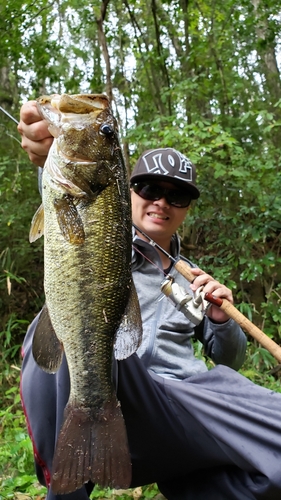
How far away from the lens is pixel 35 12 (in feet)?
25.0

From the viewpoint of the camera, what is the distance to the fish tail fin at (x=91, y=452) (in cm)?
154

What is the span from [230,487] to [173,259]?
126cm

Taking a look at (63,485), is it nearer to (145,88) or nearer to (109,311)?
(109,311)

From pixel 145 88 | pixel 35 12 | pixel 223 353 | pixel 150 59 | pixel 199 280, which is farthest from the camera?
pixel 145 88

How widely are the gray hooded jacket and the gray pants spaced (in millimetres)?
198

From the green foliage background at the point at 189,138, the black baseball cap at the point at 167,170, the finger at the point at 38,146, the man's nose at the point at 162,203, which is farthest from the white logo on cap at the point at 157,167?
the green foliage background at the point at 189,138

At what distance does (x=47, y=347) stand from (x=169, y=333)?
919 mm

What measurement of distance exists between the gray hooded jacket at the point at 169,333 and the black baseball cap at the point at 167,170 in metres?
0.40

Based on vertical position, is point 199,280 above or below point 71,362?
above

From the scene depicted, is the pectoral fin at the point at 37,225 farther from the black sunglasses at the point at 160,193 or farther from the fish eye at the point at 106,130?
the black sunglasses at the point at 160,193

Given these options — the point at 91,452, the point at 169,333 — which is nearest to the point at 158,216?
the point at 169,333

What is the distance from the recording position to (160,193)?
272cm

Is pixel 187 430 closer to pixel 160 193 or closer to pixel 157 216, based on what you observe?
pixel 157 216

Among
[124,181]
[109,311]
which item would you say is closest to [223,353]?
[109,311]
